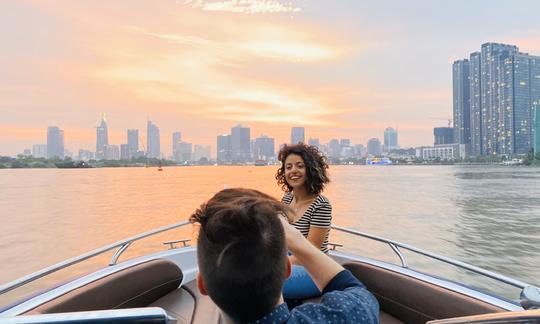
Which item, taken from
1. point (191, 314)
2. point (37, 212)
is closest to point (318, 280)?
point (191, 314)

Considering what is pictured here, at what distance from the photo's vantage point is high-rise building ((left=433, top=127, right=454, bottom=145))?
122562mm

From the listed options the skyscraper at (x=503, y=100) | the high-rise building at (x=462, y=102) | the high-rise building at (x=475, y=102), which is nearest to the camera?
the skyscraper at (x=503, y=100)

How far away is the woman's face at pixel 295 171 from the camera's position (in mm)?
2902

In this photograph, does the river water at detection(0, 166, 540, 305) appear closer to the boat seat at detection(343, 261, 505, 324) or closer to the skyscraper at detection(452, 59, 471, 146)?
the boat seat at detection(343, 261, 505, 324)

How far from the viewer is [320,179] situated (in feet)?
9.47

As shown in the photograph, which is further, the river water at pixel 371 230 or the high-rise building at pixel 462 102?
the high-rise building at pixel 462 102

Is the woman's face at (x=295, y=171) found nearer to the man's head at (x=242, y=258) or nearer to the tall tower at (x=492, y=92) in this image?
the man's head at (x=242, y=258)

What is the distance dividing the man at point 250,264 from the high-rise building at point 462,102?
121 metres

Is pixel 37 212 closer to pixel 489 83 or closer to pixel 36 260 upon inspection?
pixel 36 260

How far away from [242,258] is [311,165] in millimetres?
2136

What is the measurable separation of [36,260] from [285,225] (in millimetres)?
11494

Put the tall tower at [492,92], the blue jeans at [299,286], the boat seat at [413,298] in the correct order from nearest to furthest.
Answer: the boat seat at [413,298]
the blue jeans at [299,286]
the tall tower at [492,92]

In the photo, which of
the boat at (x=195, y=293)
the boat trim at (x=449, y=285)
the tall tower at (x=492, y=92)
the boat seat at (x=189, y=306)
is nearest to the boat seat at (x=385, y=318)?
the boat at (x=195, y=293)

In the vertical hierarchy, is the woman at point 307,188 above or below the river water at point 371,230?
above
